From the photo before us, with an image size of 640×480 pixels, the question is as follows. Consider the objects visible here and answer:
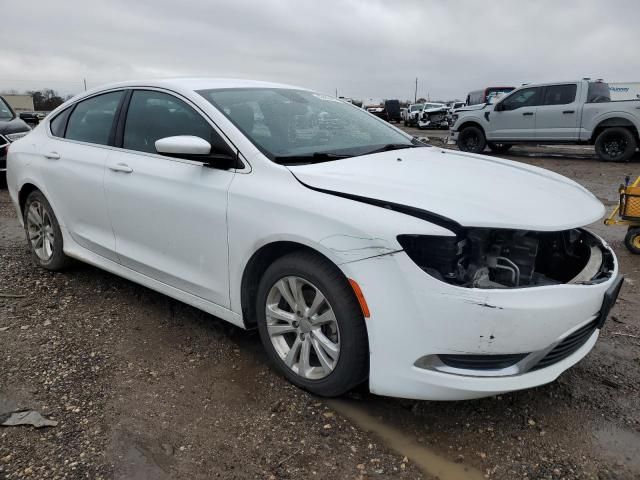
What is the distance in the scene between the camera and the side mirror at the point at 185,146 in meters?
2.84

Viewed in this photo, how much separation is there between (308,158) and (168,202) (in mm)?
913

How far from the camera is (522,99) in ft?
44.3

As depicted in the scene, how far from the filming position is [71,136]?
4191 mm

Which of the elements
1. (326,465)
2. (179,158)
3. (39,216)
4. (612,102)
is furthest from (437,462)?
(612,102)

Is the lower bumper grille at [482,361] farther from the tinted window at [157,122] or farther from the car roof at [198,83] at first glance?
the car roof at [198,83]

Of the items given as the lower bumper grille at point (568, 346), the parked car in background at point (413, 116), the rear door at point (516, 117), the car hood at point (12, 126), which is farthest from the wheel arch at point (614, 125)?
the parked car in background at point (413, 116)

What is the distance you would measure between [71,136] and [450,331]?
341 centimetres

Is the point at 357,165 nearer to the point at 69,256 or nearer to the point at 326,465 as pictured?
the point at 326,465

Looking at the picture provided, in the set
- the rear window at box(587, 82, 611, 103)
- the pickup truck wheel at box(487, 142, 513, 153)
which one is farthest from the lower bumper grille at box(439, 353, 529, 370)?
the pickup truck wheel at box(487, 142, 513, 153)

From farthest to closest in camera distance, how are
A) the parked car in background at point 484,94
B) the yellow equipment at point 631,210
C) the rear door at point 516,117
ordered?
the parked car in background at point 484,94 < the rear door at point 516,117 < the yellow equipment at point 631,210

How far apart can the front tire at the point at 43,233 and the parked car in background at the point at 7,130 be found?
535 centimetres

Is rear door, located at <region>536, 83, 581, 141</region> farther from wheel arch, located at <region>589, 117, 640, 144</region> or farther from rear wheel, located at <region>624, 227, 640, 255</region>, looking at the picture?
rear wheel, located at <region>624, 227, 640, 255</region>

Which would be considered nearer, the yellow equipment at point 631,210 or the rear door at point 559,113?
the yellow equipment at point 631,210

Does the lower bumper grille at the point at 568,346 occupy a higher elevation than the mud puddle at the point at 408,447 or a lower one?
higher
